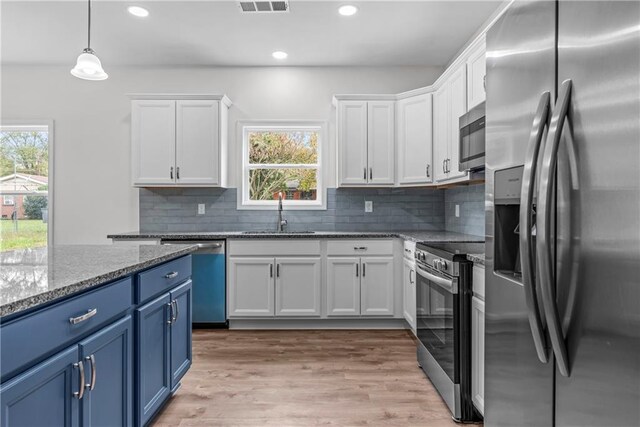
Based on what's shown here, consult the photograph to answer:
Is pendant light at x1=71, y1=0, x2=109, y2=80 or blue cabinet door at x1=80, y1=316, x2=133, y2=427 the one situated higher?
pendant light at x1=71, y1=0, x2=109, y2=80

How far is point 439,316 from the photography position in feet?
7.70

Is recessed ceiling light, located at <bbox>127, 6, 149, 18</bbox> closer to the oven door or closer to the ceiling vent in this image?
the ceiling vent

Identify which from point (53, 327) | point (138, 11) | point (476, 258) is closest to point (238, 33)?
point (138, 11)

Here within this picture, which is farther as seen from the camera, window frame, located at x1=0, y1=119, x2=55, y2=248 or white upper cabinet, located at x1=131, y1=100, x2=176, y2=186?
window frame, located at x1=0, y1=119, x2=55, y2=248

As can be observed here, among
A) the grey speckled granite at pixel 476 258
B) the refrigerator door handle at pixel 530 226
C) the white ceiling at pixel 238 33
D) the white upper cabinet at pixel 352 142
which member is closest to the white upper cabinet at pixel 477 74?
the white ceiling at pixel 238 33

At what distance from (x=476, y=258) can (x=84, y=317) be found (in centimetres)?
172

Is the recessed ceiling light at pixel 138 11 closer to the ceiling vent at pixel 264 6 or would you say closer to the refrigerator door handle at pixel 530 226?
the ceiling vent at pixel 264 6

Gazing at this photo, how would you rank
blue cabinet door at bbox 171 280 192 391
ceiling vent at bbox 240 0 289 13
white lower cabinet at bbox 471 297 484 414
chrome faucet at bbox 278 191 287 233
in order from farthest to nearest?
1. chrome faucet at bbox 278 191 287 233
2. ceiling vent at bbox 240 0 289 13
3. blue cabinet door at bbox 171 280 192 391
4. white lower cabinet at bbox 471 297 484 414

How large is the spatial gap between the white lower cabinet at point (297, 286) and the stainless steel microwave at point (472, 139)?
1.70m

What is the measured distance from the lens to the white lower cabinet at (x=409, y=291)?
3193mm

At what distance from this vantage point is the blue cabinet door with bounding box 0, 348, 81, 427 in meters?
1.02

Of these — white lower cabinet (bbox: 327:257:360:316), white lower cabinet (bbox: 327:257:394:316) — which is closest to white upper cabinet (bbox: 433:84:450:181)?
white lower cabinet (bbox: 327:257:394:316)

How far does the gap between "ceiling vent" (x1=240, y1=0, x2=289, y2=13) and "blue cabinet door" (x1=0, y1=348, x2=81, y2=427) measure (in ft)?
8.78

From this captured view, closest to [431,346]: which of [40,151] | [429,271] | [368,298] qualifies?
[429,271]
